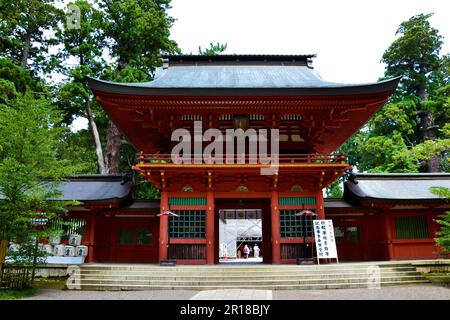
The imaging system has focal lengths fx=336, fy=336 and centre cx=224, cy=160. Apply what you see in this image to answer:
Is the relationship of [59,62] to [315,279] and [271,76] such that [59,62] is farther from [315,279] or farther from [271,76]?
[315,279]

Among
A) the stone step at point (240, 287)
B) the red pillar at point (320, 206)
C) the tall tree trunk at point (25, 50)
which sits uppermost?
the tall tree trunk at point (25, 50)

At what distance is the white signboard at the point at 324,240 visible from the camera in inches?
535

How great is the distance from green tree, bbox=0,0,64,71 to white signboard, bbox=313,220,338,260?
22.2m

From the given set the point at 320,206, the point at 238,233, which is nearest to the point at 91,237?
the point at 320,206

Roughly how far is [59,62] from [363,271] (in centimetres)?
2531

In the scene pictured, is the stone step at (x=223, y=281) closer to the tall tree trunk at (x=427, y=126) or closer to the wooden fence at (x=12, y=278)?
the wooden fence at (x=12, y=278)

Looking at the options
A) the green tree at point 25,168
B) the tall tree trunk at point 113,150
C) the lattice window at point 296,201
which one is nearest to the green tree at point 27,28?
the tall tree trunk at point 113,150

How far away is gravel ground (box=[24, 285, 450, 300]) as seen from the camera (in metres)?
9.34

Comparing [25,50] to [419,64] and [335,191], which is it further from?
[335,191]

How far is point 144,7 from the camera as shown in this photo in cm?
2933

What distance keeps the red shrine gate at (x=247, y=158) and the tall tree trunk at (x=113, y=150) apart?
10439 millimetres

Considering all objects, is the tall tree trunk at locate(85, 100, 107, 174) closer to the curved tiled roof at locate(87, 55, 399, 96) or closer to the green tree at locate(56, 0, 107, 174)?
the green tree at locate(56, 0, 107, 174)

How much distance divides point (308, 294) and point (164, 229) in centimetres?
691

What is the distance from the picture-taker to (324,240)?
1384cm
